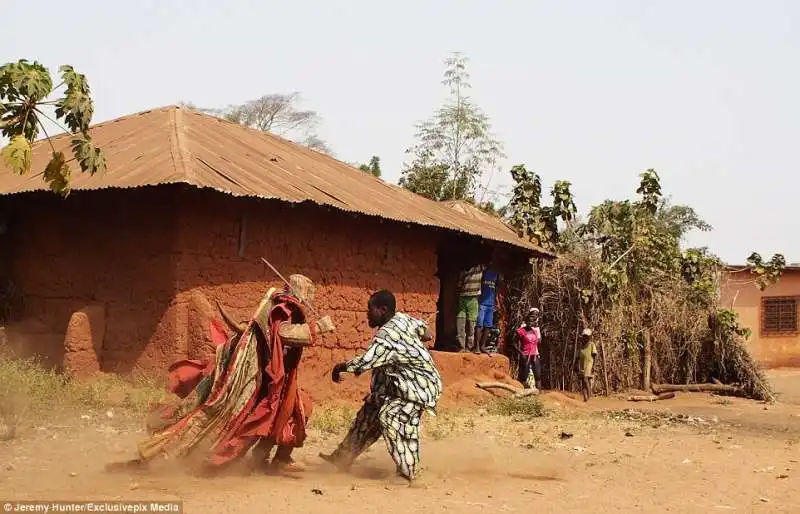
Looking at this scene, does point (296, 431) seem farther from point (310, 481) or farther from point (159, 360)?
point (159, 360)

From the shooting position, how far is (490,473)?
261 inches

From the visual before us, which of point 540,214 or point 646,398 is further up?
point 540,214

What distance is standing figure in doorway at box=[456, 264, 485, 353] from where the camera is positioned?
41.4ft

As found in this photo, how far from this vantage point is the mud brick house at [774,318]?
22.4 meters

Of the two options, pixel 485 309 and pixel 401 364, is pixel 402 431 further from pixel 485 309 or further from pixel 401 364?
pixel 485 309

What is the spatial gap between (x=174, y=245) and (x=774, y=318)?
18.4 metres

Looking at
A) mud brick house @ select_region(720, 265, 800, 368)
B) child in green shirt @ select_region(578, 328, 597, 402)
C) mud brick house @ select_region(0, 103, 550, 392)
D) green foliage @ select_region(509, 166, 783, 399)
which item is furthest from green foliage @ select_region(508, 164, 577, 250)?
mud brick house @ select_region(720, 265, 800, 368)

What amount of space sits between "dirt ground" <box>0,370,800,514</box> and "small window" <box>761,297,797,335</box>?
1345cm

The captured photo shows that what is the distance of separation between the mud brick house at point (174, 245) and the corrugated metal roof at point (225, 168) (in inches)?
1.3

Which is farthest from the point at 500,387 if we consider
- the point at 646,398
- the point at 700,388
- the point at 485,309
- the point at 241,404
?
the point at 241,404

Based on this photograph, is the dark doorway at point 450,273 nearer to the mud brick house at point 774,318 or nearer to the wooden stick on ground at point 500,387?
the wooden stick on ground at point 500,387

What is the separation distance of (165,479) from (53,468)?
100 cm

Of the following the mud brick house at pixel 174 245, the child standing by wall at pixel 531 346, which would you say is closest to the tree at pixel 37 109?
the mud brick house at pixel 174 245

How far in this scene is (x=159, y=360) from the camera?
8602mm
